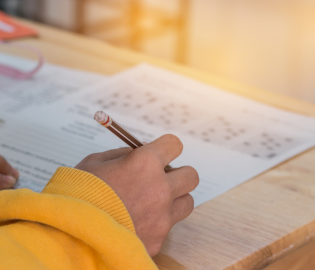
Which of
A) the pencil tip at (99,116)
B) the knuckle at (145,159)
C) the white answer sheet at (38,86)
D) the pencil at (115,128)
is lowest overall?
the white answer sheet at (38,86)

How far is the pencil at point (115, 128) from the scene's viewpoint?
32cm

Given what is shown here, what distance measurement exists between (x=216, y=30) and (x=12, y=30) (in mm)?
745

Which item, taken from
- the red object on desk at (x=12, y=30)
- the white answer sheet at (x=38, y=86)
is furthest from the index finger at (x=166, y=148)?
the red object on desk at (x=12, y=30)

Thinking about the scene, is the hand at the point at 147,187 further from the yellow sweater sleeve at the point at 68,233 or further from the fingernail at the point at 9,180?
the fingernail at the point at 9,180

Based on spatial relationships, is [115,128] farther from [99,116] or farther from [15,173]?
[15,173]

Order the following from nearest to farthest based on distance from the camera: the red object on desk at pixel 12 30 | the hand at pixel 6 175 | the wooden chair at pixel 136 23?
the hand at pixel 6 175 < the red object on desk at pixel 12 30 < the wooden chair at pixel 136 23

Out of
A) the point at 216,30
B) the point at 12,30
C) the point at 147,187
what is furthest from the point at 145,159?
the point at 216,30

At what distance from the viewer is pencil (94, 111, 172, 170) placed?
12.5 inches

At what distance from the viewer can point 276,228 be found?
418mm

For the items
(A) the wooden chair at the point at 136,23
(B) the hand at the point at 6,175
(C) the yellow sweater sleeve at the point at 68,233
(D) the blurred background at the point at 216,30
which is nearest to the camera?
(C) the yellow sweater sleeve at the point at 68,233

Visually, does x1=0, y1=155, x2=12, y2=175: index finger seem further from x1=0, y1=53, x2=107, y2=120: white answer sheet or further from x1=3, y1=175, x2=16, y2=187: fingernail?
x1=0, y1=53, x2=107, y2=120: white answer sheet

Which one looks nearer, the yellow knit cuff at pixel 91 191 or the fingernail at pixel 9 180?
the yellow knit cuff at pixel 91 191

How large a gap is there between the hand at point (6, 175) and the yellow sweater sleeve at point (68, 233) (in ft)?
0.42

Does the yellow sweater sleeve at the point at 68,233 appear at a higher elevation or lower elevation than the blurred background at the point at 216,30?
higher
